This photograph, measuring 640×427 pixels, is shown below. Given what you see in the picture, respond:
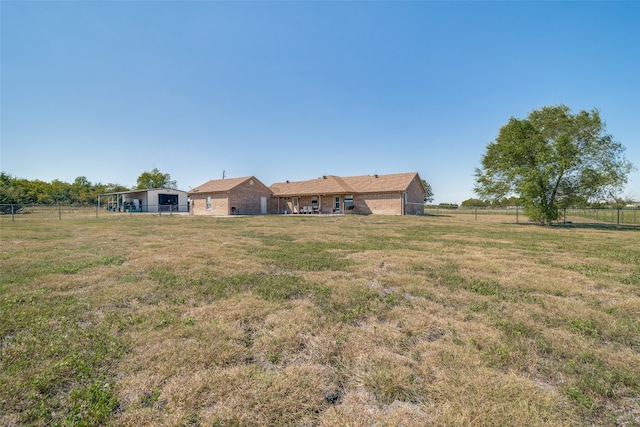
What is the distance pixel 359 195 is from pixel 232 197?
48.6 feet

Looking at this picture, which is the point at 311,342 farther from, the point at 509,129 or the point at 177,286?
the point at 509,129

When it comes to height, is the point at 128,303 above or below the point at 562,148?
below

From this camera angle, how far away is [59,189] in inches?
2594

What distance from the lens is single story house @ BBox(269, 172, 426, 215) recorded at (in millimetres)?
31203

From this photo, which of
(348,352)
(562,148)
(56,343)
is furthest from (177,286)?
(562,148)

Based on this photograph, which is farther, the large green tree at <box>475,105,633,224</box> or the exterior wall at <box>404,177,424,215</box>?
the exterior wall at <box>404,177,424,215</box>

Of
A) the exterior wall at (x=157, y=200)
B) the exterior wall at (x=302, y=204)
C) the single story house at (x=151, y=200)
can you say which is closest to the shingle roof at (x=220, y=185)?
the exterior wall at (x=302, y=204)

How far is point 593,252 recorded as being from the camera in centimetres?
930

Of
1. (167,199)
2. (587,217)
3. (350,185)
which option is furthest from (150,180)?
(587,217)

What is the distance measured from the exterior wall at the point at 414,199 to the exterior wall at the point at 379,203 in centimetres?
133

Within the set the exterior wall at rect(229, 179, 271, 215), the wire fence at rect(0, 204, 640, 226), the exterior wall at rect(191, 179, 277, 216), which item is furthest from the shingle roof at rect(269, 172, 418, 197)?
the wire fence at rect(0, 204, 640, 226)

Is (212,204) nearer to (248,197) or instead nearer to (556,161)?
(248,197)

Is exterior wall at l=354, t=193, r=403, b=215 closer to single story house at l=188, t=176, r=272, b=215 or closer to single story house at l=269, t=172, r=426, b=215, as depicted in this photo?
single story house at l=269, t=172, r=426, b=215

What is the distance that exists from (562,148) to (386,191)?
1557cm
